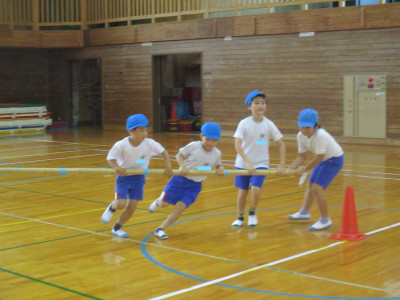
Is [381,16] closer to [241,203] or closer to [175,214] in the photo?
[241,203]

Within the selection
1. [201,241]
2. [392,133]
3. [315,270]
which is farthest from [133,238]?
[392,133]

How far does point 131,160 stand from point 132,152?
9 centimetres

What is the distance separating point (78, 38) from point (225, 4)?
643 cm

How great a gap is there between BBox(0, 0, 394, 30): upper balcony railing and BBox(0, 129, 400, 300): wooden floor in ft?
32.4

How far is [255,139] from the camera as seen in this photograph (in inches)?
279

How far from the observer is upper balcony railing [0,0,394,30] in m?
19.2

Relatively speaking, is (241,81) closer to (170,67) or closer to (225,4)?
(225,4)

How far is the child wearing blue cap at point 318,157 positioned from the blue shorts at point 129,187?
172cm

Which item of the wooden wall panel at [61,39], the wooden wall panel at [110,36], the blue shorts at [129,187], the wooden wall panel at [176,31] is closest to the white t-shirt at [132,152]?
the blue shorts at [129,187]

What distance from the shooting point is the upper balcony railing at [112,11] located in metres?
19.2

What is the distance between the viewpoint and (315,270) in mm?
5301

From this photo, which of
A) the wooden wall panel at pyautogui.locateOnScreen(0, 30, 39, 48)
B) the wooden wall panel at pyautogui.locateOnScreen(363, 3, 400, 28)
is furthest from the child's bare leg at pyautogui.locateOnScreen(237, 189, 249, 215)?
the wooden wall panel at pyautogui.locateOnScreen(0, 30, 39, 48)

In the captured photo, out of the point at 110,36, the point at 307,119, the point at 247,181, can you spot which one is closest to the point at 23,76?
the point at 110,36

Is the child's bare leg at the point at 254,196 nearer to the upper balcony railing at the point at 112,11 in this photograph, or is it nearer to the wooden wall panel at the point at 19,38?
the upper balcony railing at the point at 112,11
